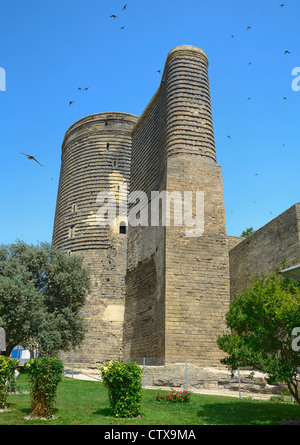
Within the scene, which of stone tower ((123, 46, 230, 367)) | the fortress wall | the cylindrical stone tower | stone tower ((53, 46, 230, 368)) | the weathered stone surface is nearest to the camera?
the fortress wall

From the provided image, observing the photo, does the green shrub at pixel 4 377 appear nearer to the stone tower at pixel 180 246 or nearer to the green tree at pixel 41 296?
the green tree at pixel 41 296

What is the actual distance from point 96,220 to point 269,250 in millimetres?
11309

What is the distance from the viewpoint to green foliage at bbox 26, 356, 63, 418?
262 inches

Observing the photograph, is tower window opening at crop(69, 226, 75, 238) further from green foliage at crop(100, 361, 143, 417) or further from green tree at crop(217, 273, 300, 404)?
green foliage at crop(100, 361, 143, 417)

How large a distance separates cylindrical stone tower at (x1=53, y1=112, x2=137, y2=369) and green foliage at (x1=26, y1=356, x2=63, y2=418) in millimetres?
14331

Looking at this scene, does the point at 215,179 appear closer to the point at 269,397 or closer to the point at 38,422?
the point at 269,397

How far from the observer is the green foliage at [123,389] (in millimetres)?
7004

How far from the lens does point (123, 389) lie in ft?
23.1

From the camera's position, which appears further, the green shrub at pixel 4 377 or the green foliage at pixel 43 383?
the green shrub at pixel 4 377

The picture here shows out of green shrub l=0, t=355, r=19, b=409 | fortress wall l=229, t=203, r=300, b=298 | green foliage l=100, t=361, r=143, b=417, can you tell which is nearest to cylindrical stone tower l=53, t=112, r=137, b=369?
fortress wall l=229, t=203, r=300, b=298

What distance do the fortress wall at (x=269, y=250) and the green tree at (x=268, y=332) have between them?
495 centimetres

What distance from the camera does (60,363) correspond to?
704 cm

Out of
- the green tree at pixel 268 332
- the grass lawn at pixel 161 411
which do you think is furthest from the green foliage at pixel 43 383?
the green tree at pixel 268 332
